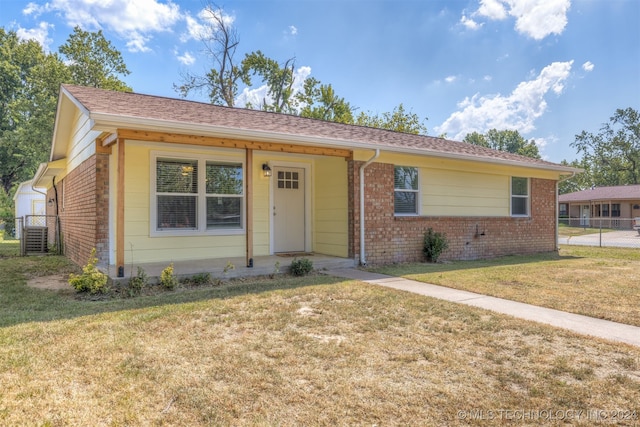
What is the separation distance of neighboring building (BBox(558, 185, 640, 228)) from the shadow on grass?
3083cm

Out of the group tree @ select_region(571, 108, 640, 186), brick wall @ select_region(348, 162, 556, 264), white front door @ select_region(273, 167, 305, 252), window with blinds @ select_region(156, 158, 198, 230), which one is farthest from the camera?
tree @ select_region(571, 108, 640, 186)

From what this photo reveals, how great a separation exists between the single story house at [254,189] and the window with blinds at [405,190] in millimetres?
32

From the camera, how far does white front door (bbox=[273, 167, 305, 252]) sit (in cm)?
931

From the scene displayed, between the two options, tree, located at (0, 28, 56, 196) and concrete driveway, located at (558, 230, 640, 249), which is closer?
concrete driveway, located at (558, 230, 640, 249)

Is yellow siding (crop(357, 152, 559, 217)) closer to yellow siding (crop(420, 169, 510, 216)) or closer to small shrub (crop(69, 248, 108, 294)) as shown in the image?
yellow siding (crop(420, 169, 510, 216))

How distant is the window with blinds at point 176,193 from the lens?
7.71 meters

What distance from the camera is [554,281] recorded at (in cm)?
675

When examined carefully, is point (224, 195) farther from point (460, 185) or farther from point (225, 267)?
point (460, 185)

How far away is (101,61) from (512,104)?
26973 mm

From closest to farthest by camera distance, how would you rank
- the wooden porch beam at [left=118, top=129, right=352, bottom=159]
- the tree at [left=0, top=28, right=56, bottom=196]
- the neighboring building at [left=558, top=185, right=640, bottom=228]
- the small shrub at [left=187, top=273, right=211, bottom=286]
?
the wooden porch beam at [left=118, top=129, right=352, bottom=159], the small shrub at [left=187, top=273, right=211, bottom=286], the tree at [left=0, top=28, right=56, bottom=196], the neighboring building at [left=558, top=185, right=640, bottom=228]

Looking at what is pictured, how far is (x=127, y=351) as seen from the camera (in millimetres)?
3350

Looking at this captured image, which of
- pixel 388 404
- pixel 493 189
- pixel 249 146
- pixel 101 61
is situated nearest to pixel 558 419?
pixel 388 404

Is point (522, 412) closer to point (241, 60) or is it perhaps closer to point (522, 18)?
point (522, 18)

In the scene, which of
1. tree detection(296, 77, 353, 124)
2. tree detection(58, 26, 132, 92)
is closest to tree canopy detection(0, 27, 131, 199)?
tree detection(58, 26, 132, 92)
